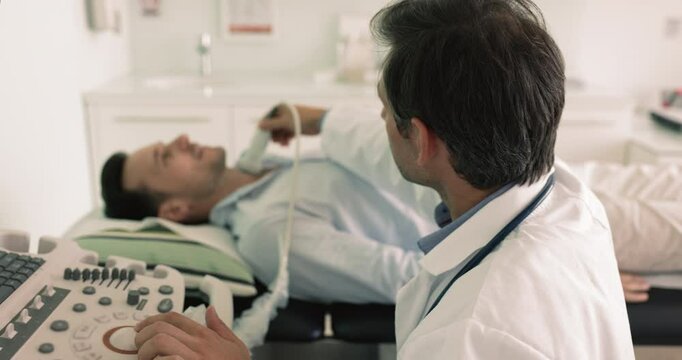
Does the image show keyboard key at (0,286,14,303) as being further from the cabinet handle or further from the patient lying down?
the cabinet handle

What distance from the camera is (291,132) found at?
187 centimetres

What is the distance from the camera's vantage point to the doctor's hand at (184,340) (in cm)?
90

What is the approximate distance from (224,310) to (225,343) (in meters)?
0.23

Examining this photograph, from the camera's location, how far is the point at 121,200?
1.85 meters

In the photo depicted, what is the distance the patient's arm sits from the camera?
1550 mm

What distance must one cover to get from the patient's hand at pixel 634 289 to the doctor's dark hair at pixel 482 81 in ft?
2.40

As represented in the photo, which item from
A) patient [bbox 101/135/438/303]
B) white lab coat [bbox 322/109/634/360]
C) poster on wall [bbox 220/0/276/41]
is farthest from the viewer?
poster on wall [bbox 220/0/276/41]

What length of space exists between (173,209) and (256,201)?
0.23 metres

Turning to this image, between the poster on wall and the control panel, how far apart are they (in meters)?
2.33

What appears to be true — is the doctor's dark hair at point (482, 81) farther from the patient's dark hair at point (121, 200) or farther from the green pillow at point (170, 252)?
the patient's dark hair at point (121, 200)

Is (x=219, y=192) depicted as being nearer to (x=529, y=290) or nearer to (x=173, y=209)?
→ (x=173, y=209)

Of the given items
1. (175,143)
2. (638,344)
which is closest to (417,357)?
(638,344)

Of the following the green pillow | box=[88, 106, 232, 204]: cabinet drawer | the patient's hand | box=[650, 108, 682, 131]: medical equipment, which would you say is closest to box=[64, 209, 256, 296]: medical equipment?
the green pillow

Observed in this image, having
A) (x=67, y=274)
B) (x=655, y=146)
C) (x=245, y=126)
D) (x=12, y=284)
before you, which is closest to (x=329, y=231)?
(x=67, y=274)
